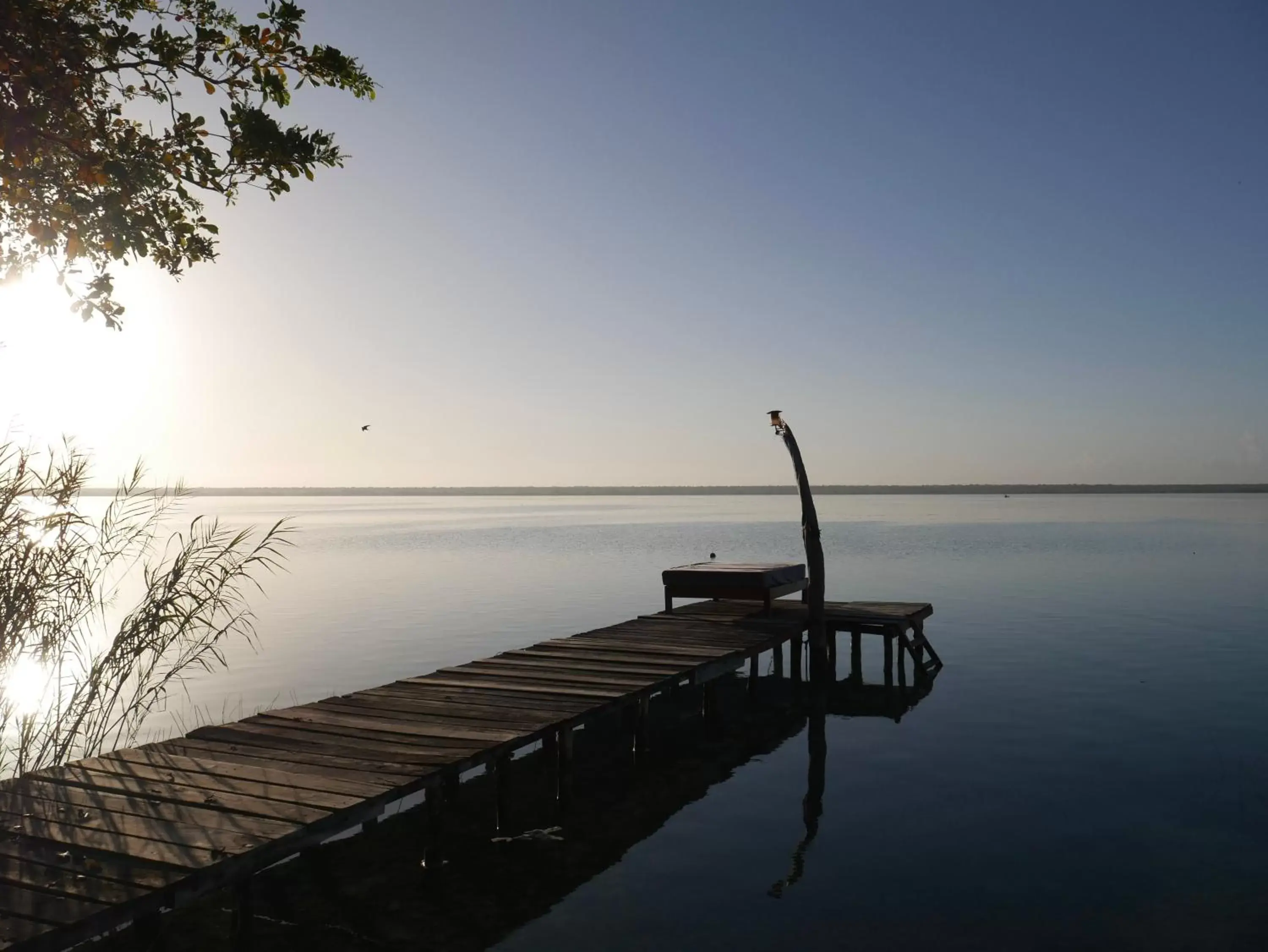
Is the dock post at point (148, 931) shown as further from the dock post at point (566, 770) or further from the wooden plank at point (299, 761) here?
the dock post at point (566, 770)

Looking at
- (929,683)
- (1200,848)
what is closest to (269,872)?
(1200,848)

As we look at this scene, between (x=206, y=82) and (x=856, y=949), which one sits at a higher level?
(x=206, y=82)

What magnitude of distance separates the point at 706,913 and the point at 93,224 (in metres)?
7.96

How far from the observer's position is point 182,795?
751 centimetres

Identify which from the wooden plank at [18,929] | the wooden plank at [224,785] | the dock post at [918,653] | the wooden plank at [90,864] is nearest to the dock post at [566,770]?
the wooden plank at [224,785]

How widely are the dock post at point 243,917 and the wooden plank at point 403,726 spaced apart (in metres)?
2.37

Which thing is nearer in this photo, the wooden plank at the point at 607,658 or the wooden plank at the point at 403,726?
the wooden plank at the point at 403,726

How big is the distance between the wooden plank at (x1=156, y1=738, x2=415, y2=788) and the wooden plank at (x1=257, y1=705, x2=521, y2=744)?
0.99m

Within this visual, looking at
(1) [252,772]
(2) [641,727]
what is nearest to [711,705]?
(2) [641,727]

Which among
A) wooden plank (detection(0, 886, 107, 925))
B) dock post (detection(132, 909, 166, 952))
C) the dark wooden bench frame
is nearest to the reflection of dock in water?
dock post (detection(132, 909, 166, 952))

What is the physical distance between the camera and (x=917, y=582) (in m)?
36.4

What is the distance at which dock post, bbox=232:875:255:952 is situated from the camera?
7203mm

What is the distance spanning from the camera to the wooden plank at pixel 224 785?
737 centimetres

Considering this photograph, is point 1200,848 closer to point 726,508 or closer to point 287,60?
point 287,60
